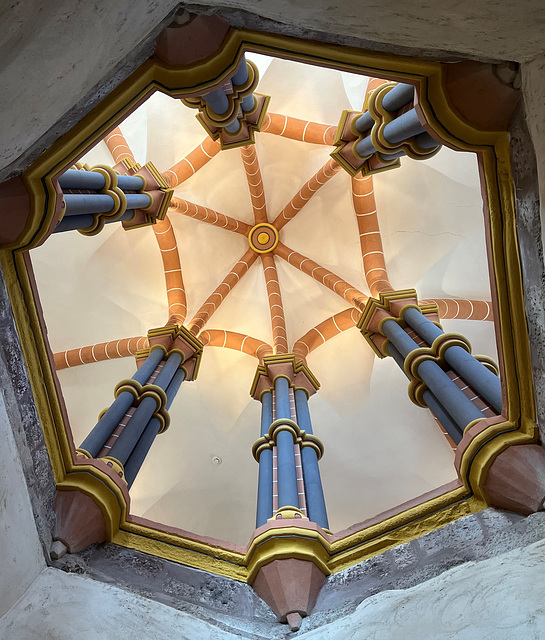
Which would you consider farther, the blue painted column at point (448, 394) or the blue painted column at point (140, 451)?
the blue painted column at point (140, 451)

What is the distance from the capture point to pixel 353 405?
1116 centimetres

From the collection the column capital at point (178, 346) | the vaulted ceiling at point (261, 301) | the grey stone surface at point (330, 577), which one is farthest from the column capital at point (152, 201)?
the grey stone surface at point (330, 577)

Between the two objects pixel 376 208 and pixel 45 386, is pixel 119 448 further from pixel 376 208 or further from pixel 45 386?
pixel 376 208

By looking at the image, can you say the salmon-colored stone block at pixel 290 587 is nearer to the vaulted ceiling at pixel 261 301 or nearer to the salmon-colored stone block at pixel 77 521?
the salmon-colored stone block at pixel 77 521

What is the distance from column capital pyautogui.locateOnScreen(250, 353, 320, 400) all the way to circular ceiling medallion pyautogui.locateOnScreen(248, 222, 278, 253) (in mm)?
→ 3554

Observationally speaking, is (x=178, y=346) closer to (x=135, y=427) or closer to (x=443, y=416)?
(x=135, y=427)

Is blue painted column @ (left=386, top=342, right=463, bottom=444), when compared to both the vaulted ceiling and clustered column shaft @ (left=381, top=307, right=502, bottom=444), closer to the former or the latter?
clustered column shaft @ (left=381, top=307, right=502, bottom=444)

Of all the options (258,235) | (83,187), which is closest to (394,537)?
(83,187)

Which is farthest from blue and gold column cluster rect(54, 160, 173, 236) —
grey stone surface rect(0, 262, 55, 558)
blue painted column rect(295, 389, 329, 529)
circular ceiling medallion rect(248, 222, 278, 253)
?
circular ceiling medallion rect(248, 222, 278, 253)

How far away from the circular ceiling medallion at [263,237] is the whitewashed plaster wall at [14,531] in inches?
323

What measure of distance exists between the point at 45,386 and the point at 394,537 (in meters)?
2.42

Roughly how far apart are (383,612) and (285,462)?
268 centimetres

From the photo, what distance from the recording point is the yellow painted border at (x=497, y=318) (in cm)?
326

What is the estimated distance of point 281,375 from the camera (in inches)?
315
